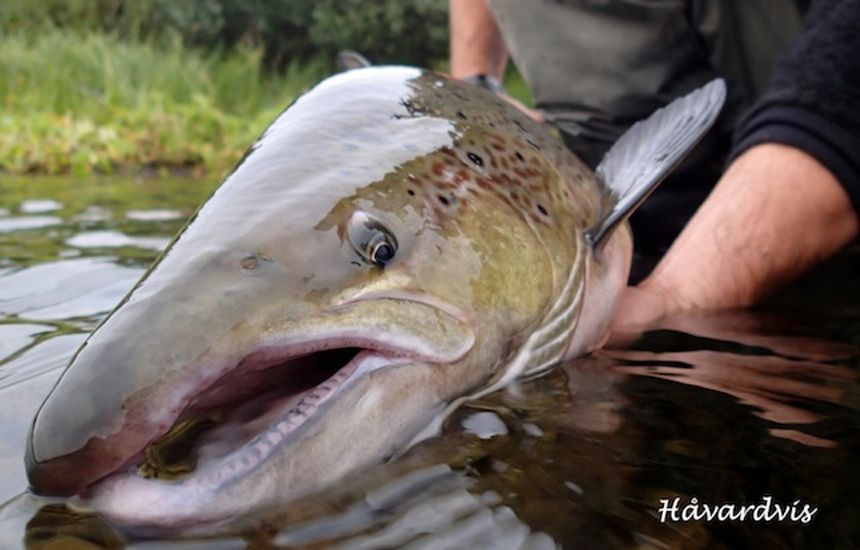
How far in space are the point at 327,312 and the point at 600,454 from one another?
17.6 inches

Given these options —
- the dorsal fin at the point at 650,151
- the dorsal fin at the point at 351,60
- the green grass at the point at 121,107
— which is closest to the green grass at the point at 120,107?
the green grass at the point at 121,107

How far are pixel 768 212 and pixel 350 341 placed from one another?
1.39 m

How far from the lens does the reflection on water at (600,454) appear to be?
111 cm

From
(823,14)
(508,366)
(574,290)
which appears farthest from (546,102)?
(508,366)

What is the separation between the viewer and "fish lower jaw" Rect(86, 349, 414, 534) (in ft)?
3.63

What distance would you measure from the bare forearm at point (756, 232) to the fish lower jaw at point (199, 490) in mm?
1225

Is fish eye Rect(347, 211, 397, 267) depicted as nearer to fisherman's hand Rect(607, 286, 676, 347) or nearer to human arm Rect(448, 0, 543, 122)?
fisherman's hand Rect(607, 286, 676, 347)

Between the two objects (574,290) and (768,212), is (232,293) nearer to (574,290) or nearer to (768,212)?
(574,290)

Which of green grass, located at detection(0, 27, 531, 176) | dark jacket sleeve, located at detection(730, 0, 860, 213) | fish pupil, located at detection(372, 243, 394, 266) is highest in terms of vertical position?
dark jacket sleeve, located at detection(730, 0, 860, 213)

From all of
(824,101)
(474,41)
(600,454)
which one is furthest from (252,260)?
(474,41)

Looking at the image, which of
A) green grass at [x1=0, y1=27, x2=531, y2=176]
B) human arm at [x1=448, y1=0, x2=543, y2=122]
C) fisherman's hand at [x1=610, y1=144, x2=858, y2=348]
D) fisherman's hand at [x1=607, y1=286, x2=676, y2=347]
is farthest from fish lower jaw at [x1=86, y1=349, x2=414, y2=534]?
green grass at [x1=0, y1=27, x2=531, y2=176]

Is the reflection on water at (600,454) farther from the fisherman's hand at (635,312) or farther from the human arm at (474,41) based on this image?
the human arm at (474,41)

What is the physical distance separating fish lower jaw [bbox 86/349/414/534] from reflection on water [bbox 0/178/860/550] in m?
0.03

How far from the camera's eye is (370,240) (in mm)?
1399
